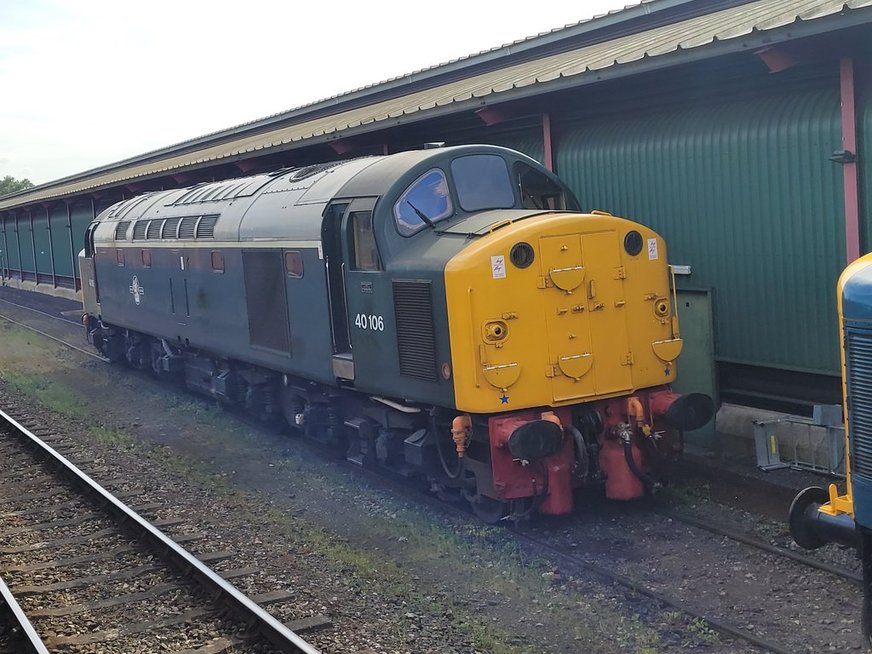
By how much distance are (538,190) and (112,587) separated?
5329 millimetres

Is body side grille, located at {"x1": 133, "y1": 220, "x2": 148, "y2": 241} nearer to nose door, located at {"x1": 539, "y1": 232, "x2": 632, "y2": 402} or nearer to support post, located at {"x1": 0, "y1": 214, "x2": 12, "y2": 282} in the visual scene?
nose door, located at {"x1": 539, "y1": 232, "x2": 632, "y2": 402}

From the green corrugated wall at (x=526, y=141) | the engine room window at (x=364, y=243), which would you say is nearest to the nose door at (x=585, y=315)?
the engine room window at (x=364, y=243)

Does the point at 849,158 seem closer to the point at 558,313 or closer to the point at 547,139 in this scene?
the point at 558,313

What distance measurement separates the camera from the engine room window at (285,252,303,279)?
1063 cm

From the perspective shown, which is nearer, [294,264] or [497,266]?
[497,266]

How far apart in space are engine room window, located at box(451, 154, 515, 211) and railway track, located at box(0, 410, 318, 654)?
3.88 m

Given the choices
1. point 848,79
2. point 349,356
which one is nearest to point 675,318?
point 848,79

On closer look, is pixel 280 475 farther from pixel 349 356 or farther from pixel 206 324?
pixel 206 324

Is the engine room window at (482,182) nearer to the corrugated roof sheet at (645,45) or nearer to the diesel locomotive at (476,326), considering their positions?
the diesel locomotive at (476,326)

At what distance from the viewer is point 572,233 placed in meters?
8.38

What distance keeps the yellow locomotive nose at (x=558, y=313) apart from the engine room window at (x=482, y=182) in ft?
2.95

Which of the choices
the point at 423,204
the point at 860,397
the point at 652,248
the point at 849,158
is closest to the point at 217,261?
the point at 423,204

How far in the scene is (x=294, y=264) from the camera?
424 inches

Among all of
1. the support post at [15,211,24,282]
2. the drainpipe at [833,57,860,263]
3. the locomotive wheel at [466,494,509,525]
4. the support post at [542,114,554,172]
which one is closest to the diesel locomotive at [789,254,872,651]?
the locomotive wheel at [466,494,509,525]
